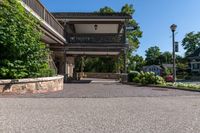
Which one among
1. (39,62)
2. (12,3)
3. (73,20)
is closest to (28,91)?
(39,62)

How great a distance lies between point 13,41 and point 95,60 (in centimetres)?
3611

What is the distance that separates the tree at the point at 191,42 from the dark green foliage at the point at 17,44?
80.6 metres

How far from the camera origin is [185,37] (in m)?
88.7

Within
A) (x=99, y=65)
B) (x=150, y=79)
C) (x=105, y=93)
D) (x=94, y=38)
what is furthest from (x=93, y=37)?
(x=99, y=65)

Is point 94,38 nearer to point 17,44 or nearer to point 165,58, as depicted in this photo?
point 17,44

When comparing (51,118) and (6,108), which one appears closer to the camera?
(51,118)

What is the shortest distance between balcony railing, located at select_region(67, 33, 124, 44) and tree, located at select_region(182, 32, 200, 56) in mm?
66677

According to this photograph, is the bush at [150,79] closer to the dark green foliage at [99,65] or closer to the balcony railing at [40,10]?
the balcony railing at [40,10]

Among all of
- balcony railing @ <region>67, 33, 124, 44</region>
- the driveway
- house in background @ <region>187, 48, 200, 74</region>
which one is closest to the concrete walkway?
the driveway

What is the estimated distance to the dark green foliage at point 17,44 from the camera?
11250 mm

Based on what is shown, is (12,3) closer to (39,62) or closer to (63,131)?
(39,62)

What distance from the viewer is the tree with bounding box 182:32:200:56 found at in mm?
87250

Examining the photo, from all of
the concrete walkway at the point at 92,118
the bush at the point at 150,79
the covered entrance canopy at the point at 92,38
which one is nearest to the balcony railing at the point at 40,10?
the covered entrance canopy at the point at 92,38

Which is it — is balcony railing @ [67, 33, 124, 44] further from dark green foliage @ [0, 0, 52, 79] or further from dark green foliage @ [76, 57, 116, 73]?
dark green foliage @ [76, 57, 116, 73]
